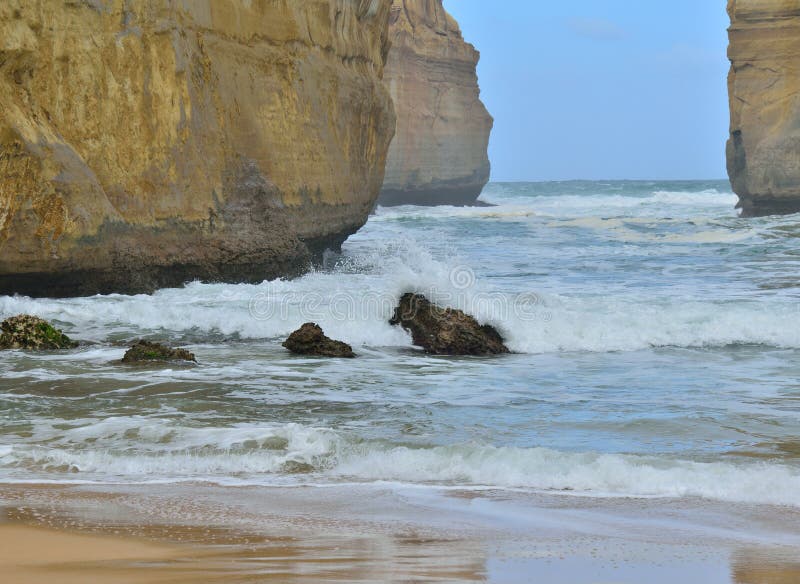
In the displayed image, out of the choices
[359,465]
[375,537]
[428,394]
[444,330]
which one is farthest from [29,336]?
[375,537]

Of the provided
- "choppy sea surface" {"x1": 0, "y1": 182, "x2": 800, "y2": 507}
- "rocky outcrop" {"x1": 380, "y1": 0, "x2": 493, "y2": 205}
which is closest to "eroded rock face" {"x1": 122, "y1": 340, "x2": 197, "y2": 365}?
"choppy sea surface" {"x1": 0, "y1": 182, "x2": 800, "y2": 507}

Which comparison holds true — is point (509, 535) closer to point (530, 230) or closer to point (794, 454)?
point (794, 454)

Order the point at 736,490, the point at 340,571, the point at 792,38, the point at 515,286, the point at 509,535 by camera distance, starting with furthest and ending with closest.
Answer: the point at 792,38 < the point at 515,286 < the point at 736,490 < the point at 509,535 < the point at 340,571

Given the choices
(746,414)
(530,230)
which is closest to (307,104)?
(746,414)

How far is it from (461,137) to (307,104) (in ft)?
139

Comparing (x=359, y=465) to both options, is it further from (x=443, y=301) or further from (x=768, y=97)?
(x=768, y=97)

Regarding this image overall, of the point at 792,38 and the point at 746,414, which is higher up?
the point at 792,38

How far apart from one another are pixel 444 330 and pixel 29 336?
4.08m

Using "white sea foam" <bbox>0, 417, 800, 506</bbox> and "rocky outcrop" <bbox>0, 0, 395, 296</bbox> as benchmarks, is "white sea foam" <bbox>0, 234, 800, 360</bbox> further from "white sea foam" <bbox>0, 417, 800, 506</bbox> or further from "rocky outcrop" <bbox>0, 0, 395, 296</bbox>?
"white sea foam" <bbox>0, 417, 800, 506</bbox>

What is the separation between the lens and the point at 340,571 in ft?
13.4

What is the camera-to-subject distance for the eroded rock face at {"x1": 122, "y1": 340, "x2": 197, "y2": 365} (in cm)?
980

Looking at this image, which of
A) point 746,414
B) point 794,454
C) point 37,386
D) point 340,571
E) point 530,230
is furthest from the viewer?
point 530,230

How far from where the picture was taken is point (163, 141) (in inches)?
560

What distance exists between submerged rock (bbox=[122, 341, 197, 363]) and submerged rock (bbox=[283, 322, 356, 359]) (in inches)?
42.7
